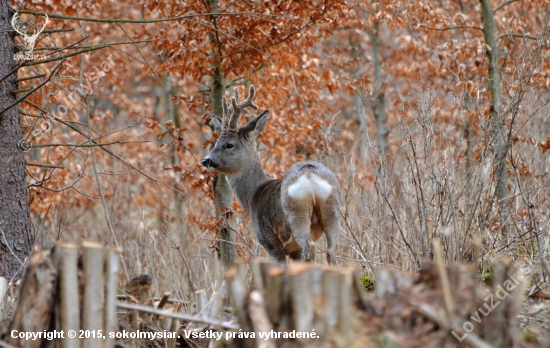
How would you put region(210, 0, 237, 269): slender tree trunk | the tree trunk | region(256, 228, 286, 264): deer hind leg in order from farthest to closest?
region(210, 0, 237, 269): slender tree trunk
region(256, 228, 286, 264): deer hind leg
the tree trunk

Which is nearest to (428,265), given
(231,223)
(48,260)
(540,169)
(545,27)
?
(48,260)

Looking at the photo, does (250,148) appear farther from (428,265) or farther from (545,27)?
(428,265)

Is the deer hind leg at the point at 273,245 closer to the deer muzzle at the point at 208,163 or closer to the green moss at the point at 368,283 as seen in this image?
the deer muzzle at the point at 208,163

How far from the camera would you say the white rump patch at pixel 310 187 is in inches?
227

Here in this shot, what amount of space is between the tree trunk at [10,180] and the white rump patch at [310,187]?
7.89ft

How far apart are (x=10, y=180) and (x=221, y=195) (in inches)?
119

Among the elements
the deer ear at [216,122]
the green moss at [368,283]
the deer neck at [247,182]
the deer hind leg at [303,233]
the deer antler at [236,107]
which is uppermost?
the deer ear at [216,122]

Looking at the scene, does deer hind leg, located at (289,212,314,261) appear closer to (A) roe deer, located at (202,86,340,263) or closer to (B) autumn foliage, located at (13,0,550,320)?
(A) roe deer, located at (202,86,340,263)

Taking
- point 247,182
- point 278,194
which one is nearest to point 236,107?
point 247,182

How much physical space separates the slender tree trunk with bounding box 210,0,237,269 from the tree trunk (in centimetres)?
245

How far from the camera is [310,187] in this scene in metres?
5.78

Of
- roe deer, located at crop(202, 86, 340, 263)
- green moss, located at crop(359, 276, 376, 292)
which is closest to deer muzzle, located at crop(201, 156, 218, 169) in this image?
roe deer, located at crop(202, 86, 340, 263)

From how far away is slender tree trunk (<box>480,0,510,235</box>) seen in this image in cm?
591

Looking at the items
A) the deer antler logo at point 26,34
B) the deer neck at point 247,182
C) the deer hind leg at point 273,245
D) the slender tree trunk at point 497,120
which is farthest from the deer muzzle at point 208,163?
the slender tree trunk at point 497,120
